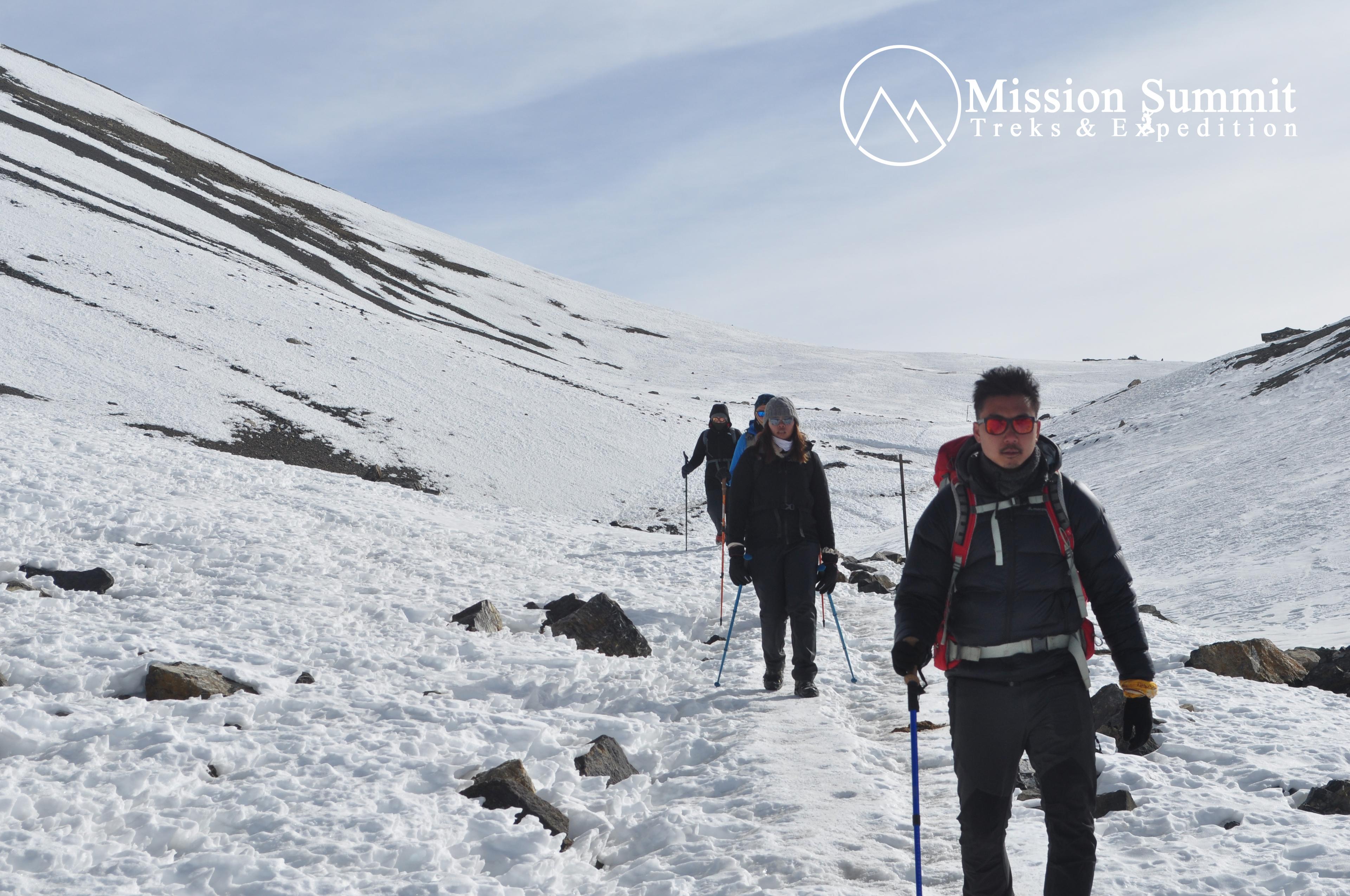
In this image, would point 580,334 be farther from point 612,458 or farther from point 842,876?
point 842,876

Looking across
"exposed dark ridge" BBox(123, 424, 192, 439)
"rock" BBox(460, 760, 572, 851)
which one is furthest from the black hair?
"exposed dark ridge" BBox(123, 424, 192, 439)

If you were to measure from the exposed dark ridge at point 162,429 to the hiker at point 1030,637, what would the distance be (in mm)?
23959

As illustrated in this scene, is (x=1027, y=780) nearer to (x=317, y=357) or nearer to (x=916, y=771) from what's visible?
(x=916, y=771)

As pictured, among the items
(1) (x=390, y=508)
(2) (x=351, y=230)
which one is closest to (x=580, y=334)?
(2) (x=351, y=230)

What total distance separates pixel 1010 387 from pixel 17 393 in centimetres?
2601

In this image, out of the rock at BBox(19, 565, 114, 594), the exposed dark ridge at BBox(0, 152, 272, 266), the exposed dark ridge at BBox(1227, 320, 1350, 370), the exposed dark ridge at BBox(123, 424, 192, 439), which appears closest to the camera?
the rock at BBox(19, 565, 114, 594)

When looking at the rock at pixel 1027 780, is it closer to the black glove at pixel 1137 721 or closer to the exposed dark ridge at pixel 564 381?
the black glove at pixel 1137 721

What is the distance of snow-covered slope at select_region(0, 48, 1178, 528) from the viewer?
2803cm

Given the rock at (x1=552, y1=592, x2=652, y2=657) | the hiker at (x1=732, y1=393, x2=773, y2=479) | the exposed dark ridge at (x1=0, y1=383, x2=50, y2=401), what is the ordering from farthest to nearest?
the exposed dark ridge at (x1=0, y1=383, x2=50, y2=401)
the rock at (x1=552, y1=592, x2=652, y2=657)
the hiker at (x1=732, y1=393, x2=773, y2=479)

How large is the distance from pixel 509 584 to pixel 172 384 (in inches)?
776

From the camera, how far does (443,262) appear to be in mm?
93812

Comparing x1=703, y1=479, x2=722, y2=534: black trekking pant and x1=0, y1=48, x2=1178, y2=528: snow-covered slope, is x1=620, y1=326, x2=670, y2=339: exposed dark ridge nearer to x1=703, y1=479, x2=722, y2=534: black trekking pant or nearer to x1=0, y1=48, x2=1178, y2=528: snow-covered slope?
x1=0, y1=48, x2=1178, y2=528: snow-covered slope

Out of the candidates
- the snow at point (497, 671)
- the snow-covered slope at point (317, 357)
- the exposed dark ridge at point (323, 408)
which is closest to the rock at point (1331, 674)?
the snow at point (497, 671)

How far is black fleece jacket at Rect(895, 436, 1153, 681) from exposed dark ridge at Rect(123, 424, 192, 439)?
78.6 ft
